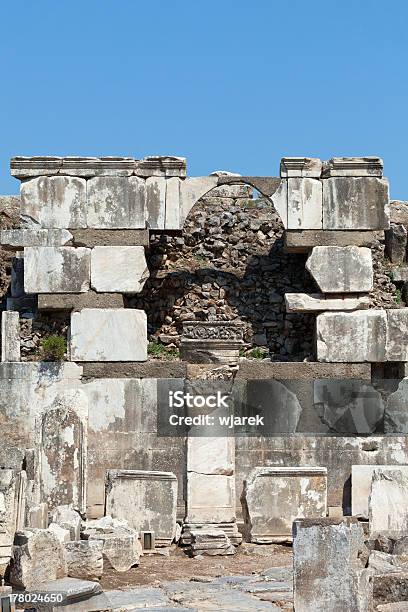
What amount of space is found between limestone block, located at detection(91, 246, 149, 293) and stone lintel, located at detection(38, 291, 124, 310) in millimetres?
131

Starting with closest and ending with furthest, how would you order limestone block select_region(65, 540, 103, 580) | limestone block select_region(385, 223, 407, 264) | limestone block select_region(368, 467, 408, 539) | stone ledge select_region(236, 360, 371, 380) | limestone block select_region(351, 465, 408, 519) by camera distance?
limestone block select_region(65, 540, 103, 580) → limestone block select_region(368, 467, 408, 539) → limestone block select_region(351, 465, 408, 519) → stone ledge select_region(236, 360, 371, 380) → limestone block select_region(385, 223, 407, 264)

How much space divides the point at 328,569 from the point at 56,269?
24.5 ft

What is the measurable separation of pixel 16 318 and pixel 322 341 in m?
4.05

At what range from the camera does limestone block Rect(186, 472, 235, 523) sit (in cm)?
1228

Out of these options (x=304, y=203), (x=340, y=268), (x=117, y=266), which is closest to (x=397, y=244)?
(x=340, y=268)

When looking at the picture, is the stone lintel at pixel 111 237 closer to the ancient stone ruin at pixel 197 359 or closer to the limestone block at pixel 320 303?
the ancient stone ruin at pixel 197 359

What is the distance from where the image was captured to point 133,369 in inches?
550

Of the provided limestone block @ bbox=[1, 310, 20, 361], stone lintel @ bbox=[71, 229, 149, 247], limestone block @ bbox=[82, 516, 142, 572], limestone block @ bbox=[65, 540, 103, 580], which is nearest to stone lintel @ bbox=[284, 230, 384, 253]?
stone lintel @ bbox=[71, 229, 149, 247]

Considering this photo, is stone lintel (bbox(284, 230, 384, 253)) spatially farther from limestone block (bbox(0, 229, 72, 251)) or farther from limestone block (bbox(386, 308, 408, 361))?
limestone block (bbox(0, 229, 72, 251))

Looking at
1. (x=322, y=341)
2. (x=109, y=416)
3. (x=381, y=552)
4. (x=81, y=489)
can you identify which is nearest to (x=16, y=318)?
(x=109, y=416)

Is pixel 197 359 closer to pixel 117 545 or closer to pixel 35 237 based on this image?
pixel 117 545

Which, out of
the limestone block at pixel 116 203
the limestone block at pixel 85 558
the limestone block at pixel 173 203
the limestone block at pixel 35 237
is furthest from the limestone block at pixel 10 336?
the limestone block at pixel 85 558

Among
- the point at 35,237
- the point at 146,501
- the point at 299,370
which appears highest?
the point at 35,237

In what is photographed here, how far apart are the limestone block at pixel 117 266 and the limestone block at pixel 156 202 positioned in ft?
1.28
